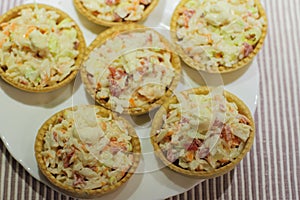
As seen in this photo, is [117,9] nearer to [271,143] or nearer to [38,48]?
[38,48]

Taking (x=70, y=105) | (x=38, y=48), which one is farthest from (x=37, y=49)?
(x=70, y=105)

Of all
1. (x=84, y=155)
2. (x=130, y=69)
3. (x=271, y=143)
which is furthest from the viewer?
(x=271, y=143)

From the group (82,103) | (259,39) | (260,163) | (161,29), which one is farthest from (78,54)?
(260,163)

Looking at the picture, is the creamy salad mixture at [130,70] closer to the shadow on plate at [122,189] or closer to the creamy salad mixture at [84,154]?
the creamy salad mixture at [84,154]

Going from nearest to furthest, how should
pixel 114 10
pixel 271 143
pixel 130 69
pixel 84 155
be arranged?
pixel 84 155
pixel 130 69
pixel 114 10
pixel 271 143

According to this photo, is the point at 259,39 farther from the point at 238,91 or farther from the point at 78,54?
the point at 78,54

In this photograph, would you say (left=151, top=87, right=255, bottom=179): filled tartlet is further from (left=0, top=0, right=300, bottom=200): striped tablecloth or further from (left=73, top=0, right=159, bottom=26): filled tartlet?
(left=73, top=0, right=159, bottom=26): filled tartlet

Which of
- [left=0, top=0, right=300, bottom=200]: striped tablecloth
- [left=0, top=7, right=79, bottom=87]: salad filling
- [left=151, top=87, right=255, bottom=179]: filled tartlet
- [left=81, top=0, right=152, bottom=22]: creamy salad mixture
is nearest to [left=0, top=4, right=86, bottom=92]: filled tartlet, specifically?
[left=0, top=7, right=79, bottom=87]: salad filling

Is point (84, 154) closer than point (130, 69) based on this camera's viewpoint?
Yes
